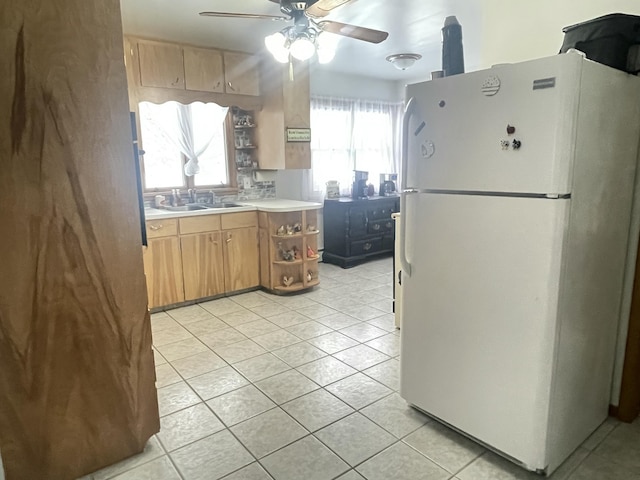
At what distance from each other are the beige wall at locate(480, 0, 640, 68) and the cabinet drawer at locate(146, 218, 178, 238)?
2.76 metres

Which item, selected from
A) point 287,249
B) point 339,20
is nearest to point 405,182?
point 339,20

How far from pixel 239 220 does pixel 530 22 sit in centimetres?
288

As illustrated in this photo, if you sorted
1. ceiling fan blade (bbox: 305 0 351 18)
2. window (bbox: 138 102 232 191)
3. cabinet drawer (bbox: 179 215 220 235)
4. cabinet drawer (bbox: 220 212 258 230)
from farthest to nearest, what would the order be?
window (bbox: 138 102 232 191) < cabinet drawer (bbox: 220 212 258 230) < cabinet drawer (bbox: 179 215 220 235) < ceiling fan blade (bbox: 305 0 351 18)

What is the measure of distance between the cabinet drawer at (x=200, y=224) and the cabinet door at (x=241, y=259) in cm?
14

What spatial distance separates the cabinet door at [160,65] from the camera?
3.71 meters

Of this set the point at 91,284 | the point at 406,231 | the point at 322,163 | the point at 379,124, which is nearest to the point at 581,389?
the point at 406,231

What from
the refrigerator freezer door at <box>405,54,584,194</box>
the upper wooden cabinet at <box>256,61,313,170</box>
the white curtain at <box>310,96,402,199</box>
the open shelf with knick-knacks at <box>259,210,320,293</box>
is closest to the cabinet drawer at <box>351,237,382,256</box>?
the white curtain at <box>310,96,402,199</box>

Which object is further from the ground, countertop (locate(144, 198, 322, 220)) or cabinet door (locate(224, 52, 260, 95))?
cabinet door (locate(224, 52, 260, 95))

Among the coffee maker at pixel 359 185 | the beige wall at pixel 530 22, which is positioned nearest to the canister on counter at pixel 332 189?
the coffee maker at pixel 359 185

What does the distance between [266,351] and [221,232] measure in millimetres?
1482

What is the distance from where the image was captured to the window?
4.18 meters

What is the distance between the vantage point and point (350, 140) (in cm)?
580

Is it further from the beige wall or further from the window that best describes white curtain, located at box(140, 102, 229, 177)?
the beige wall

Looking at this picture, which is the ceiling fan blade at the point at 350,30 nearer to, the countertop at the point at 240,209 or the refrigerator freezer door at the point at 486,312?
the refrigerator freezer door at the point at 486,312
